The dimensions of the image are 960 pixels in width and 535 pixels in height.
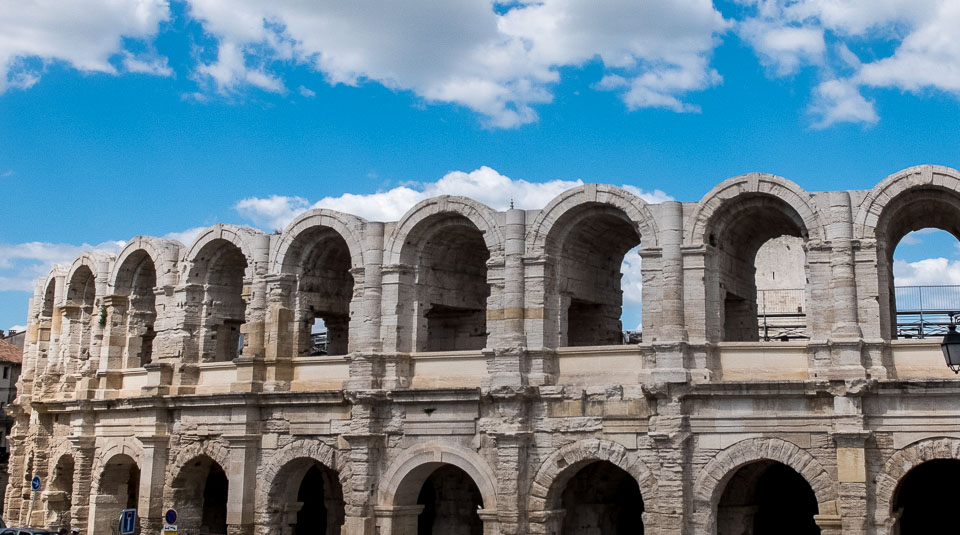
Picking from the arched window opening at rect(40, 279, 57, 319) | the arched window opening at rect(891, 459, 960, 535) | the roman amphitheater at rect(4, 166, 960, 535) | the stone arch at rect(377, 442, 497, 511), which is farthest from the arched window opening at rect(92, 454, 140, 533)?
the arched window opening at rect(891, 459, 960, 535)

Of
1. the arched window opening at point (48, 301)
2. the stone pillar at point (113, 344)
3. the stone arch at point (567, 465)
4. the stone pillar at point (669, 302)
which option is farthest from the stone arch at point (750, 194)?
the arched window opening at point (48, 301)

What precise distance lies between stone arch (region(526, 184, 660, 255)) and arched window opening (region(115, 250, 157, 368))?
38.5 ft

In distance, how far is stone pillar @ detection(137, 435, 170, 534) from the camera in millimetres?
25656

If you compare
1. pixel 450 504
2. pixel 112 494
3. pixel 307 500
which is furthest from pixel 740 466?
pixel 112 494

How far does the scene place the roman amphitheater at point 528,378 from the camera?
19.5 m

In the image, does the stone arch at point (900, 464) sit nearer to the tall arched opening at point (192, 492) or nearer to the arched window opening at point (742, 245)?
the arched window opening at point (742, 245)

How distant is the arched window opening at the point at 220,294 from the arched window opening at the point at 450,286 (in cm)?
508

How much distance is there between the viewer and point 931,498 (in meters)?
23.1

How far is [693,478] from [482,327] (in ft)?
23.5

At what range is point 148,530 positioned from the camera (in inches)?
1010

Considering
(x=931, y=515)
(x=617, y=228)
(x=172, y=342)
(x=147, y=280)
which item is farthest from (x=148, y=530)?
(x=931, y=515)

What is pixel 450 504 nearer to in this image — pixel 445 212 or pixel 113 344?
pixel 445 212

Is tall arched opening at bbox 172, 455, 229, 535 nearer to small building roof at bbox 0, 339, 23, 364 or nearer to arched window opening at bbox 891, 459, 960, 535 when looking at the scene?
arched window opening at bbox 891, 459, 960, 535

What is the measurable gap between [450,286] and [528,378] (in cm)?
387
